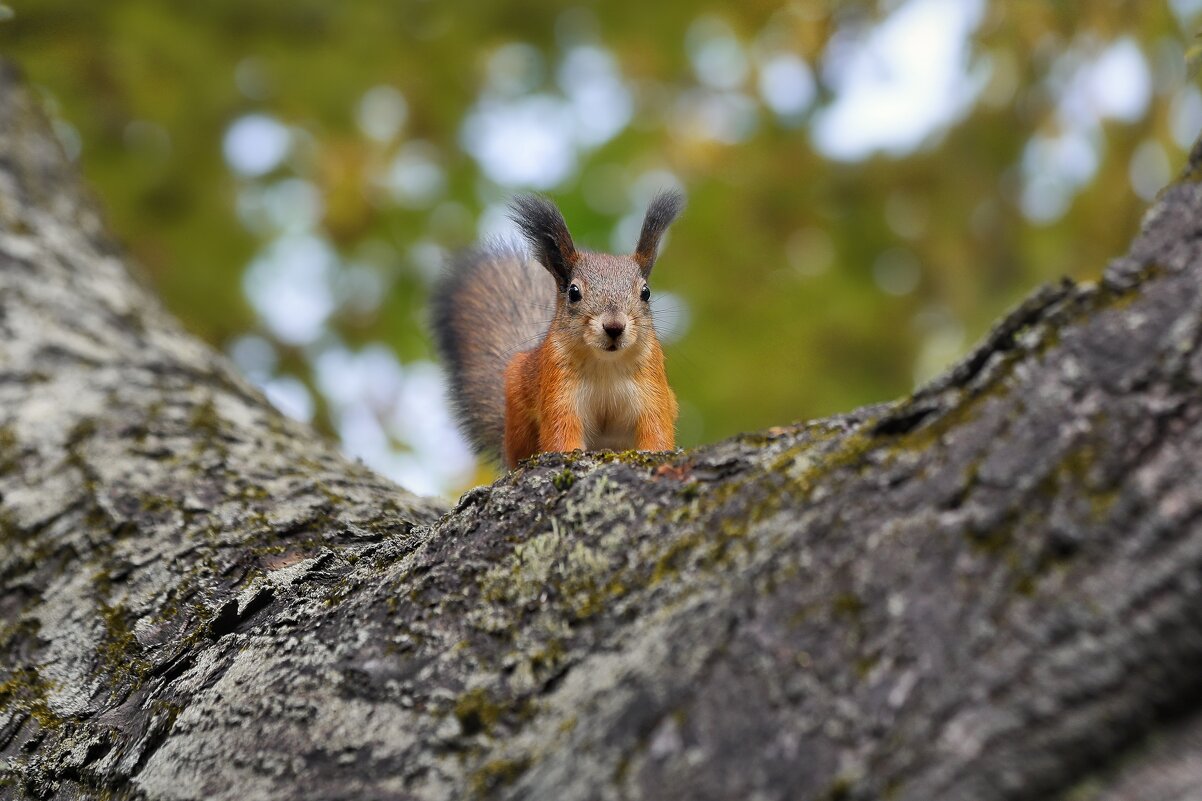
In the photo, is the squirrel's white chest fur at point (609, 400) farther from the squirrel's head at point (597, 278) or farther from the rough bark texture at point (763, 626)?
the rough bark texture at point (763, 626)

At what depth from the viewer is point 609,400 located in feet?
9.41

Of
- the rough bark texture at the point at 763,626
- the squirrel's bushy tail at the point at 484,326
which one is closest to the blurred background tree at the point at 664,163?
the squirrel's bushy tail at the point at 484,326

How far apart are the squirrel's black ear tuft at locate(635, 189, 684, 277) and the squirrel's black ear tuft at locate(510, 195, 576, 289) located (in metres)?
0.21

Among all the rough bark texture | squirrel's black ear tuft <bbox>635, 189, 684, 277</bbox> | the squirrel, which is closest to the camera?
the rough bark texture

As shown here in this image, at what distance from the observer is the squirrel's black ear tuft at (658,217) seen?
9.62ft

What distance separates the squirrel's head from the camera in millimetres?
2809

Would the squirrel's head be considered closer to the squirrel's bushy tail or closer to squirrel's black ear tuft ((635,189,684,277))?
squirrel's black ear tuft ((635,189,684,277))

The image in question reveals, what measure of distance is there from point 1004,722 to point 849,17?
4275 millimetres

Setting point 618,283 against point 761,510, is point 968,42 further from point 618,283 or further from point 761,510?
point 761,510

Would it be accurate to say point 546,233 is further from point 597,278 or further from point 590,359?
point 590,359

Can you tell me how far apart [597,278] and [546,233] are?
0.18m

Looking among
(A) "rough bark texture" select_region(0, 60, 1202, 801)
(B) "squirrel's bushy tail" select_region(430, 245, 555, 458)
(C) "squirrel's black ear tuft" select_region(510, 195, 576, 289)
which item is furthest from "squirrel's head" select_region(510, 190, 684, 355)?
(A) "rough bark texture" select_region(0, 60, 1202, 801)

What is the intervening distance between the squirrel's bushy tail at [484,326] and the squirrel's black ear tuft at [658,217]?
1.52 feet

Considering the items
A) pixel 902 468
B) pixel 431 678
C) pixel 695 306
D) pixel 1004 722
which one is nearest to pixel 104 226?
pixel 695 306
